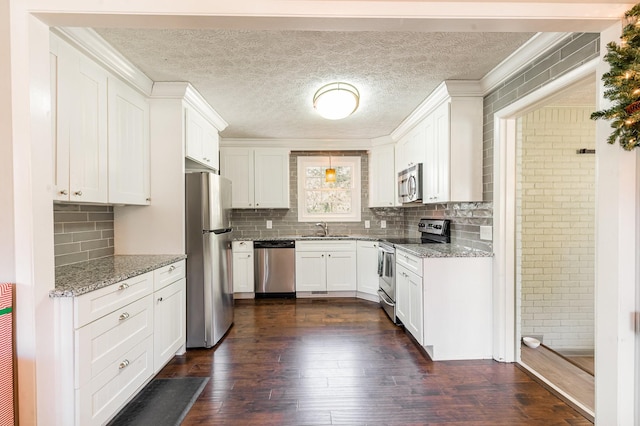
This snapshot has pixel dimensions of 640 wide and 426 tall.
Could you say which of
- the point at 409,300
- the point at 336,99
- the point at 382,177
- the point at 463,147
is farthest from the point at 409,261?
the point at 382,177

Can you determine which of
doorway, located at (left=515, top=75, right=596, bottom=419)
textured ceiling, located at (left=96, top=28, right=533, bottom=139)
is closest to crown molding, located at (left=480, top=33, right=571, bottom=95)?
textured ceiling, located at (left=96, top=28, right=533, bottom=139)

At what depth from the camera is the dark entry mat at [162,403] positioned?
1861 millimetres

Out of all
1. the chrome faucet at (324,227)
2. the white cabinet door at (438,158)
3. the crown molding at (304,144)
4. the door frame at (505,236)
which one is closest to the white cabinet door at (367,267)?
the chrome faucet at (324,227)

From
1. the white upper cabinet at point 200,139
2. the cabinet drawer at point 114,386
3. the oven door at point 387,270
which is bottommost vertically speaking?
the cabinet drawer at point 114,386

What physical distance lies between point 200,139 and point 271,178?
1.66 meters

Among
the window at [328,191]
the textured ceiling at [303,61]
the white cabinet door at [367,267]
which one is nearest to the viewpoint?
the textured ceiling at [303,61]

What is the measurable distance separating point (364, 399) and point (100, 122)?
2685mm

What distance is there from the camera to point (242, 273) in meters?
4.55

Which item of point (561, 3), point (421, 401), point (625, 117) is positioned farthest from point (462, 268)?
point (561, 3)

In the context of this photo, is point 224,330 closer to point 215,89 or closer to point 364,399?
point 364,399

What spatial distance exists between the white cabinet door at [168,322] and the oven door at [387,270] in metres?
2.22

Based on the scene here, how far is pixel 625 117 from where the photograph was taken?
4.56 feet

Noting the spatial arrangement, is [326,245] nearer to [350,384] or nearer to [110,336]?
[350,384]

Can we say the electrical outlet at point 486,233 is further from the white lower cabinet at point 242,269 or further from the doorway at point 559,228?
the white lower cabinet at point 242,269
